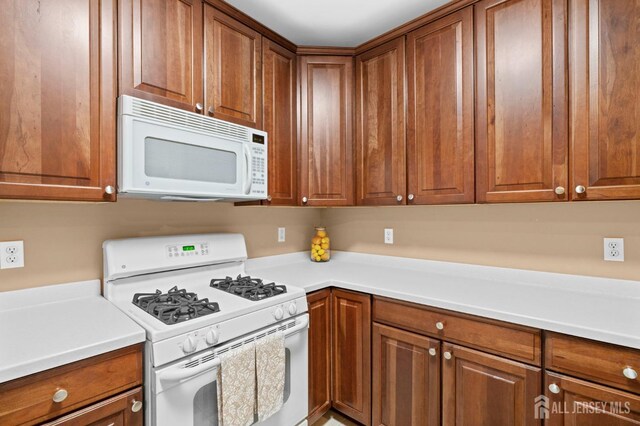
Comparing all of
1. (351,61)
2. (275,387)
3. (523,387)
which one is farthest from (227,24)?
(523,387)

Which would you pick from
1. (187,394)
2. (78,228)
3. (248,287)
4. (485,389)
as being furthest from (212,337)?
(485,389)

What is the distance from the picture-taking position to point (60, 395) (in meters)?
0.93

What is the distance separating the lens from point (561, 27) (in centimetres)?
138

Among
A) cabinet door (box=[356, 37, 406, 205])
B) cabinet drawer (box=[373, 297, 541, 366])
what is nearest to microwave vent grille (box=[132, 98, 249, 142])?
cabinet door (box=[356, 37, 406, 205])

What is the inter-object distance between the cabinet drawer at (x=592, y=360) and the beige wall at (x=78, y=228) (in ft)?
5.82

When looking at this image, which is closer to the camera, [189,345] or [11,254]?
[189,345]

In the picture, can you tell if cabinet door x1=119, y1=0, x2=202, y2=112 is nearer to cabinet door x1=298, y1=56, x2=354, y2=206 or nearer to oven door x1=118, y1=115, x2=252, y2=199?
oven door x1=118, y1=115, x2=252, y2=199

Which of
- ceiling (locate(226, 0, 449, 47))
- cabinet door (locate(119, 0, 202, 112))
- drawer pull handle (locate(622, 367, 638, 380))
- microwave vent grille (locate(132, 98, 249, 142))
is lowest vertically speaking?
drawer pull handle (locate(622, 367, 638, 380))

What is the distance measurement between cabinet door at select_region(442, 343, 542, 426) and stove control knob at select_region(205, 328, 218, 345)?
101 centimetres

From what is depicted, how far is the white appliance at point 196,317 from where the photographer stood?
1.10m

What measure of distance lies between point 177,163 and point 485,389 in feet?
5.43

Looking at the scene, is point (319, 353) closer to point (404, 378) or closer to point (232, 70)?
point (404, 378)

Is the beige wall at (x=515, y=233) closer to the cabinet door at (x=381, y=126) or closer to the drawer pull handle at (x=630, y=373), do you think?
the cabinet door at (x=381, y=126)

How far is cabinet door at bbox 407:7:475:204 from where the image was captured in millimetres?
1645
